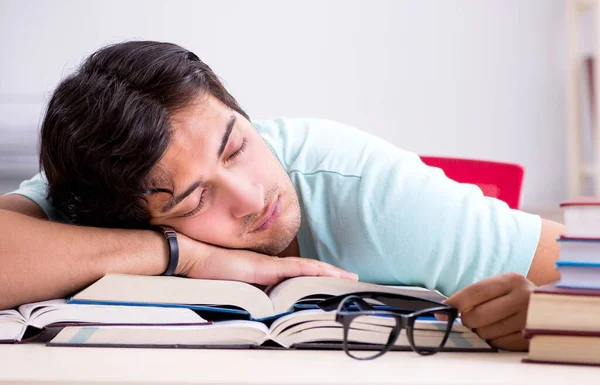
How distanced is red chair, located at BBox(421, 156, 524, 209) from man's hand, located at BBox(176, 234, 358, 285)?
2.26ft

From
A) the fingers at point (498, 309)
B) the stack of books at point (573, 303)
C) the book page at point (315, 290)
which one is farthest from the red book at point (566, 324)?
the book page at point (315, 290)

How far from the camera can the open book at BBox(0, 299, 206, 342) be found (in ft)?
2.84

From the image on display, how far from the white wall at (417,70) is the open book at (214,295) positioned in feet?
9.02

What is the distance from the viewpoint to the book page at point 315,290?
3.22ft

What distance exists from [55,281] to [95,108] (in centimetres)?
33

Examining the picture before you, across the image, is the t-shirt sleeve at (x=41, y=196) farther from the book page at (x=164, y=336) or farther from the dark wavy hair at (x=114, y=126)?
the book page at (x=164, y=336)

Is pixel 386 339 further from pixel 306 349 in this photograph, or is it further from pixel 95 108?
pixel 95 108

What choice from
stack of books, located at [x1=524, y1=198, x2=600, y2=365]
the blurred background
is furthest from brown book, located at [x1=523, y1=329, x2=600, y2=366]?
the blurred background

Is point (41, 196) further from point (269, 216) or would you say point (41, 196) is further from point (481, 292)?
point (481, 292)

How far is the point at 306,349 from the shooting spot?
83 cm

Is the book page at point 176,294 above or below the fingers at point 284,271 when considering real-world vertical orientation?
above

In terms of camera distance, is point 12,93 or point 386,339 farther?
point 12,93

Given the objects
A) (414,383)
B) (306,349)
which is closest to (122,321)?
(306,349)

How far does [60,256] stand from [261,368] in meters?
0.51
